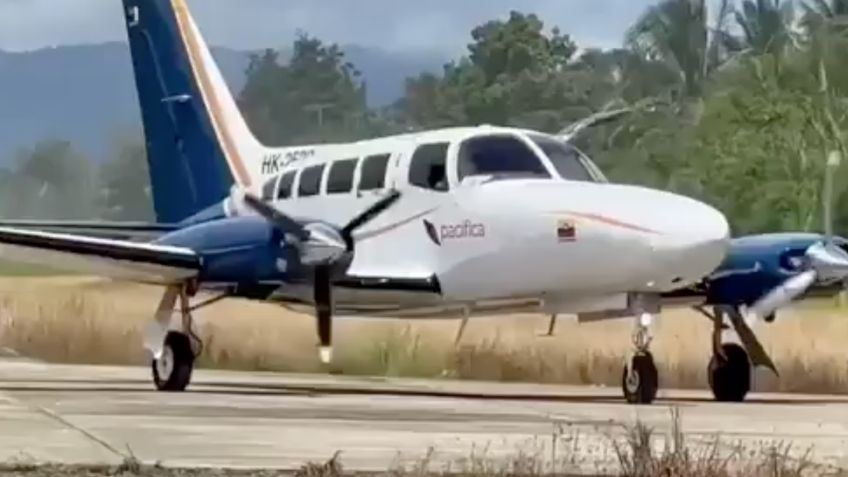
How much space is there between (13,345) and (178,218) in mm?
11764

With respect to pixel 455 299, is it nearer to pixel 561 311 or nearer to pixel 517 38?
pixel 561 311

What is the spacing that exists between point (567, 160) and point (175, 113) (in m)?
7.26

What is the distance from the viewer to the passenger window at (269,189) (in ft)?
77.9

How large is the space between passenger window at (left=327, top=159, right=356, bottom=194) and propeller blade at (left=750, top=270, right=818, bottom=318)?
4655 mm

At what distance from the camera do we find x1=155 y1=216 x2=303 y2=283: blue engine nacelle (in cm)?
2023

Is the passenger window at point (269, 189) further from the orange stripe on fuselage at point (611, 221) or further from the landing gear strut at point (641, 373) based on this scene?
the landing gear strut at point (641, 373)

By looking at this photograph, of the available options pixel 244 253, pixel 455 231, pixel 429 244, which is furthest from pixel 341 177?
pixel 244 253

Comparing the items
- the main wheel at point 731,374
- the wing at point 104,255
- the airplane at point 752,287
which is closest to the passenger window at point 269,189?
the wing at point 104,255

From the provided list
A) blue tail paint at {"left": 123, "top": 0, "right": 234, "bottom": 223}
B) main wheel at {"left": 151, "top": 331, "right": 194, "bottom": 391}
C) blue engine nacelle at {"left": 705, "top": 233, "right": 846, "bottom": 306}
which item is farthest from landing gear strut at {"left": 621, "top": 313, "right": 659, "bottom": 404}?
blue tail paint at {"left": 123, "top": 0, "right": 234, "bottom": 223}

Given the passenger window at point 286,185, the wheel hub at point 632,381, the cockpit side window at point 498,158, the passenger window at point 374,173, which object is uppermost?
the cockpit side window at point 498,158

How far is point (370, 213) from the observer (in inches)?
823

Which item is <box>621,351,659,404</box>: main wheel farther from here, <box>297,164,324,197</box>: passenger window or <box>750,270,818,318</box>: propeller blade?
<box>297,164,324,197</box>: passenger window

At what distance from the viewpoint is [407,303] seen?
70.9 feet

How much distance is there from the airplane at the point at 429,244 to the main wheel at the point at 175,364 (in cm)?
2
